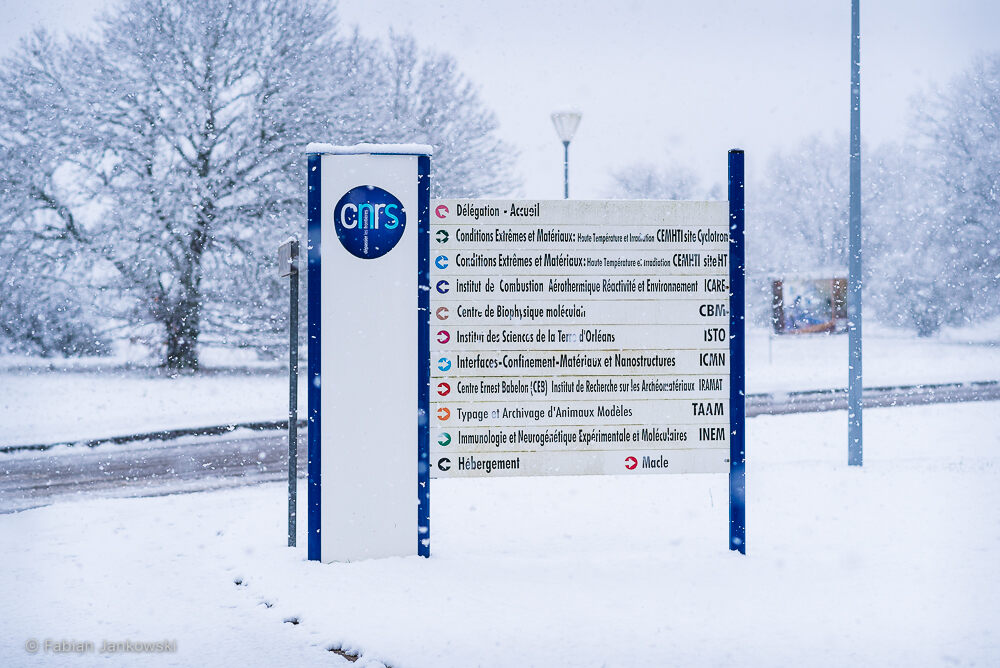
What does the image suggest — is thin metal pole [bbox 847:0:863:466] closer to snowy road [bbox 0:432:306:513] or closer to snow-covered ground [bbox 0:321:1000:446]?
snowy road [bbox 0:432:306:513]

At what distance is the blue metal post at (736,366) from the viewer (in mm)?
6324

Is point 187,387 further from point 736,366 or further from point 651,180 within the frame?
point 651,180

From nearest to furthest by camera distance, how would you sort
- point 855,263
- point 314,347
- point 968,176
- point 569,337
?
point 314,347 → point 569,337 → point 855,263 → point 968,176

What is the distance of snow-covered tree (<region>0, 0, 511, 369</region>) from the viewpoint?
22594 mm

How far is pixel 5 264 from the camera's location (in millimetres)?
23016

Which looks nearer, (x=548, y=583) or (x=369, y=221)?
(x=548, y=583)

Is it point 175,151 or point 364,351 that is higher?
point 175,151

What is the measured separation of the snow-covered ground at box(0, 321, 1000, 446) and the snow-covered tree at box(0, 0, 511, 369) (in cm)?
222

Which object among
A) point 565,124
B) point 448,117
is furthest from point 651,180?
point 565,124

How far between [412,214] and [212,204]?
1801 centimetres

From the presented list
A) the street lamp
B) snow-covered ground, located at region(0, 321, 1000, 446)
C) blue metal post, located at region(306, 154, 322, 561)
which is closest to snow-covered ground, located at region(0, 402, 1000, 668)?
blue metal post, located at region(306, 154, 322, 561)

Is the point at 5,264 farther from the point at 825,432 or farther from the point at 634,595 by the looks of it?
the point at 634,595

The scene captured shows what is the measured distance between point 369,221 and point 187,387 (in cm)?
1621

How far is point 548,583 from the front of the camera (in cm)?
571
